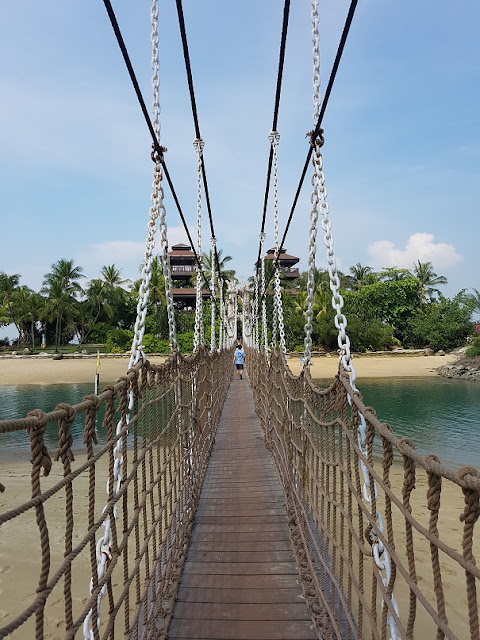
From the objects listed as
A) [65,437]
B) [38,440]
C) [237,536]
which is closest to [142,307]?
[65,437]

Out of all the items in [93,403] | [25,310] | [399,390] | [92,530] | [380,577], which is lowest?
[399,390]

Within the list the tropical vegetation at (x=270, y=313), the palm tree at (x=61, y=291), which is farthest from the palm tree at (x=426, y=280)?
the palm tree at (x=61, y=291)

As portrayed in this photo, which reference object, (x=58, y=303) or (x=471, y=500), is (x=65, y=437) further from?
(x=58, y=303)

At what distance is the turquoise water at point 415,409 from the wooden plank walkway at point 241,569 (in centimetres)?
513

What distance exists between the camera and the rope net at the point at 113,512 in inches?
37.1

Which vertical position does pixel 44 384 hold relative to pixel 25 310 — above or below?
below

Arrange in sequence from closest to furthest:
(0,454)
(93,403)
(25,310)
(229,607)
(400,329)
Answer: (93,403) → (229,607) → (0,454) → (25,310) → (400,329)

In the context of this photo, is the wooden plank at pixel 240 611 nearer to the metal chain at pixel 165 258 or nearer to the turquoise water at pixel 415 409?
the metal chain at pixel 165 258

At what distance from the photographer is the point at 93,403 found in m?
1.21

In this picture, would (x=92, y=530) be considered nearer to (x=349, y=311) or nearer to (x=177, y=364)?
(x=177, y=364)

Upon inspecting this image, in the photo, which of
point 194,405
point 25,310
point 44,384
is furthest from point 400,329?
point 194,405

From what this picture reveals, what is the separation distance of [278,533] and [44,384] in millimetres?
17500

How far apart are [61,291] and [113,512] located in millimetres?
25620

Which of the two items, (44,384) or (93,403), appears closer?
(93,403)
